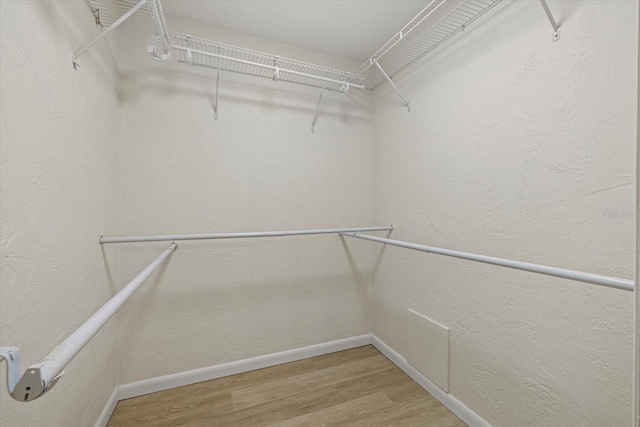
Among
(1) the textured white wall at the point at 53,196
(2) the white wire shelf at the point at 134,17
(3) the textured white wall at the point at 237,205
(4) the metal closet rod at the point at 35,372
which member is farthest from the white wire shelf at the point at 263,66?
(4) the metal closet rod at the point at 35,372

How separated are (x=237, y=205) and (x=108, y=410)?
124 centimetres

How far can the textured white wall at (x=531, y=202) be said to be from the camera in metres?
0.84

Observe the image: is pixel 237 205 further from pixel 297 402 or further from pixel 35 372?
pixel 35 372

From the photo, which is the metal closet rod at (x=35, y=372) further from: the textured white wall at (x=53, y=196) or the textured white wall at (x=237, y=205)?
the textured white wall at (x=237, y=205)

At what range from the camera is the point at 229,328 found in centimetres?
167

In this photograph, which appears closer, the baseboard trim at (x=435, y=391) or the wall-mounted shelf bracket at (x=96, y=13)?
the wall-mounted shelf bracket at (x=96, y=13)

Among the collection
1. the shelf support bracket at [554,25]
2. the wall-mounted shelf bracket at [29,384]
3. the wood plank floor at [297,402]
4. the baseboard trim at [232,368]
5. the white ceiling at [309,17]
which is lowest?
the wood plank floor at [297,402]

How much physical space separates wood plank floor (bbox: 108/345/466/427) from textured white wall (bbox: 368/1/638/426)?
0.29 m

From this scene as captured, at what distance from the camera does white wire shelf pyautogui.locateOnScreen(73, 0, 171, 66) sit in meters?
0.97

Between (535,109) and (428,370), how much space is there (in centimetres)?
147

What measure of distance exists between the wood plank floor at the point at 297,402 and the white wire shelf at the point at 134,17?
169cm

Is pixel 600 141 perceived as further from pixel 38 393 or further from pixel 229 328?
pixel 229 328

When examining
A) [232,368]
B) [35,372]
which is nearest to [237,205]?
[232,368]

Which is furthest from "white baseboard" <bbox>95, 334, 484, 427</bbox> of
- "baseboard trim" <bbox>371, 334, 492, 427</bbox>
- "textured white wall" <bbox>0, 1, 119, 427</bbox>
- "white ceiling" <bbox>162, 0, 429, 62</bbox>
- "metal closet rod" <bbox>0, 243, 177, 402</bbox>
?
"white ceiling" <bbox>162, 0, 429, 62</bbox>
